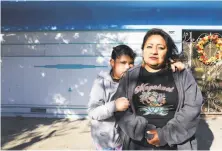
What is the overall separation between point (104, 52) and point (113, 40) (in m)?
0.39

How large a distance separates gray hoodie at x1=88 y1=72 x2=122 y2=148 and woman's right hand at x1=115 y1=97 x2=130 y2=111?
25 centimetres

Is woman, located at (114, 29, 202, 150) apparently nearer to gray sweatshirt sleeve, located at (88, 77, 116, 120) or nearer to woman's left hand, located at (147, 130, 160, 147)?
woman's left hand, located at (147, 130, 160, 147)

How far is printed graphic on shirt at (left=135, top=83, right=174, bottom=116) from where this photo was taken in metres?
1.90

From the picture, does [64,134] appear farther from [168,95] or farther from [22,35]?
[168,95]

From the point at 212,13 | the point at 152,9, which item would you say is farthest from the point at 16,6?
the point at 212,13

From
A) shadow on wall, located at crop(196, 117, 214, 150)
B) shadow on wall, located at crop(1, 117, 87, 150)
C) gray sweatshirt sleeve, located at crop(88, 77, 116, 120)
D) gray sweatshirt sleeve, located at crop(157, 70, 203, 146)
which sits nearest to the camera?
gray sweatshirt sleeve, located at crop(157, 70, 203, 146)

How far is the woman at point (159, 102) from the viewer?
1854 millimetres

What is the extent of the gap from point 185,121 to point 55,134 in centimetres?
438

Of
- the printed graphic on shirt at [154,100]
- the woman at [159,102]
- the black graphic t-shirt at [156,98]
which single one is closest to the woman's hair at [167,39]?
the woman at [159,102]

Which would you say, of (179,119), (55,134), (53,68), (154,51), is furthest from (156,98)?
(53,68)

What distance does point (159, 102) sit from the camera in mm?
1896

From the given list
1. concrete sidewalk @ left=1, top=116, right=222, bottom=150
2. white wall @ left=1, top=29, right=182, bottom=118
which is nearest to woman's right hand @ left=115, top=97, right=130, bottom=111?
concrete sidewalk @ left=1, top=116, right=222, bottom=150

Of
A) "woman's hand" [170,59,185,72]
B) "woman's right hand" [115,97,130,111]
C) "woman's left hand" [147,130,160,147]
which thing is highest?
"woman's hand" [170,59,185,72]

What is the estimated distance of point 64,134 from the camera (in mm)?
5785
